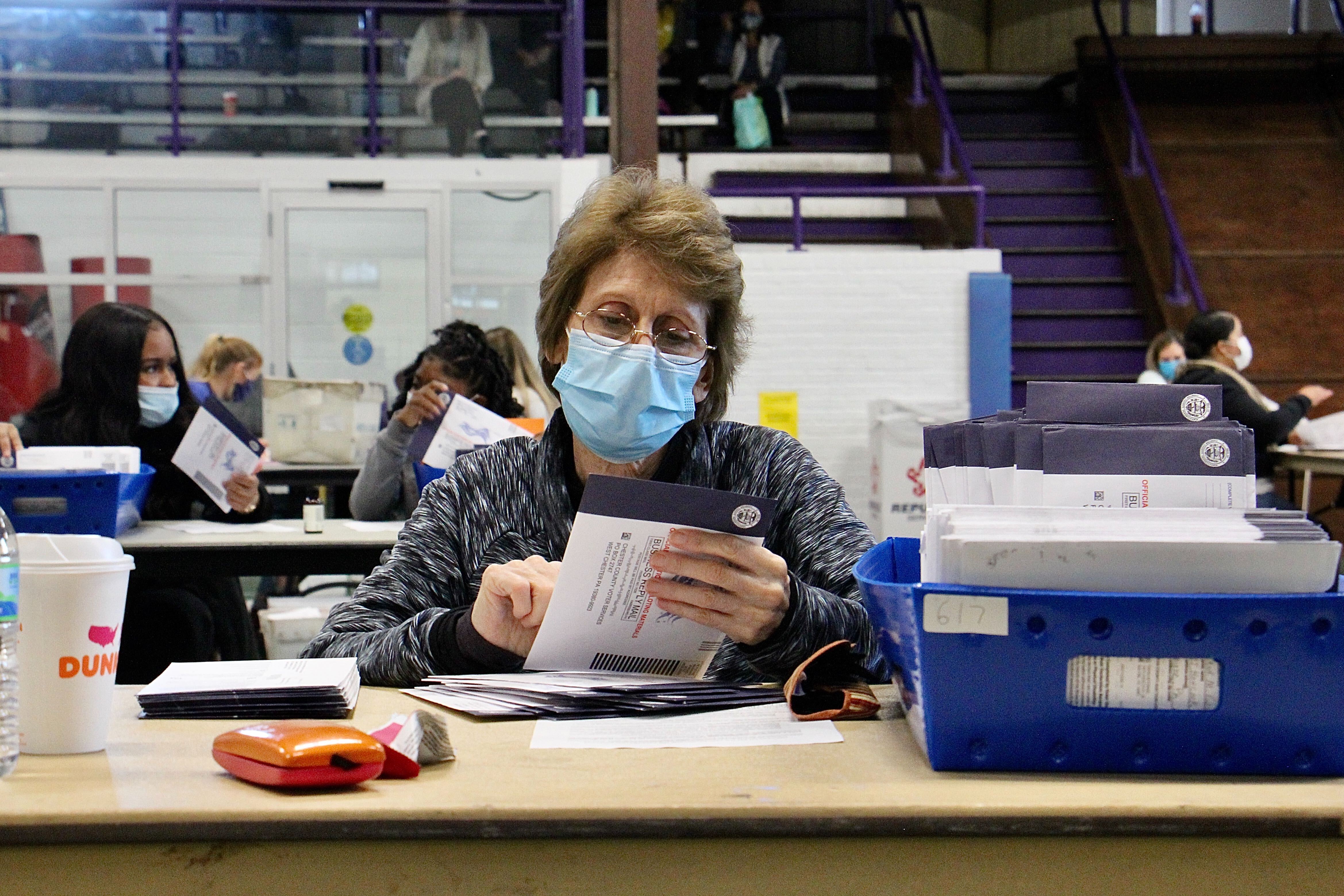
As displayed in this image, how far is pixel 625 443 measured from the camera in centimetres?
181

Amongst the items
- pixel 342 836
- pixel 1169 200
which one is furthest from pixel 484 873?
pixel 1169 200

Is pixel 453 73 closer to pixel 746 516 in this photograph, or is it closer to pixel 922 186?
pixel 922 186

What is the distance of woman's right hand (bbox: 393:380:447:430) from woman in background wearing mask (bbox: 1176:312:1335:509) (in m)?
3.55

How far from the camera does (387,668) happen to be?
1595mm

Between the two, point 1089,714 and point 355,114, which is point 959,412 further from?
point 1089,714

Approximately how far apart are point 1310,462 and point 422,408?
4509mm

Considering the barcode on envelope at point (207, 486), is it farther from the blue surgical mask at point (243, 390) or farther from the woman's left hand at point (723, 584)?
the blue surgical mask at point (243, 390)

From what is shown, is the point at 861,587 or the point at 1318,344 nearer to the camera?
the point at 861,587

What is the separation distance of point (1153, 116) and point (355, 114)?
6.30m

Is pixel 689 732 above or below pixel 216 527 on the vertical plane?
above

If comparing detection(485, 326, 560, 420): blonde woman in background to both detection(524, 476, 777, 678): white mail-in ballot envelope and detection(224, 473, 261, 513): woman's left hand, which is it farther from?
detection(524, 476, 777, 678): white mail-in ballot envelope

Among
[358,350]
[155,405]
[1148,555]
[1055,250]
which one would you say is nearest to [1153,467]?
[1148,555]

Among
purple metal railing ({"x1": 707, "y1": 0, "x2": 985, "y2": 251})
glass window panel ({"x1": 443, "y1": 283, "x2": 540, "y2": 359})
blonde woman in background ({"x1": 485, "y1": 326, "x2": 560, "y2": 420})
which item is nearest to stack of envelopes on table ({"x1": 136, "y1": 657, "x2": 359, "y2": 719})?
blonde woman in background ({"x1": 485, "y1": 326, "x2": 560, "y2": 420})

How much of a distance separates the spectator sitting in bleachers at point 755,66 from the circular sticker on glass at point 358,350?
3.97 meters
